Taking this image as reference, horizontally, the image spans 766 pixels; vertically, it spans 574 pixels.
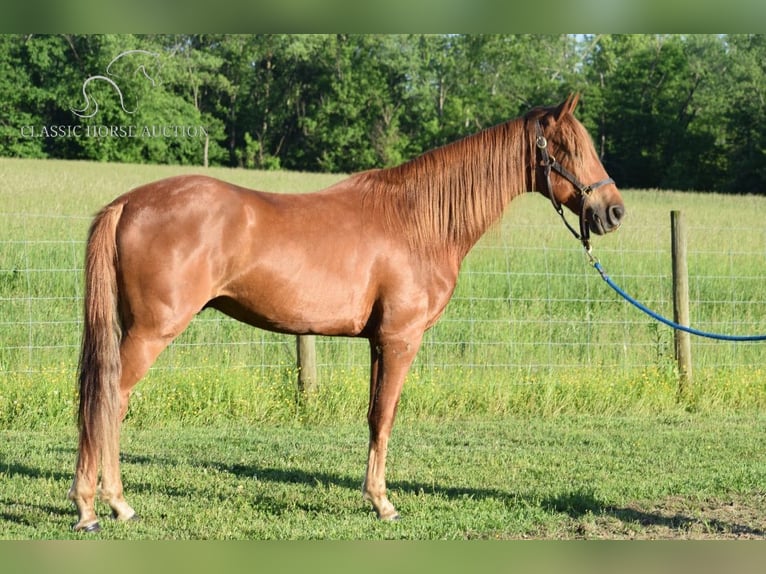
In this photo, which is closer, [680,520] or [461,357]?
[680,520]

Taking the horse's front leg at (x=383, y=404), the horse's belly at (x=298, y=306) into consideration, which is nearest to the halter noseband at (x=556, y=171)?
the horse's front leg at (x=383, y=404)

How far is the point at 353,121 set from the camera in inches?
1544

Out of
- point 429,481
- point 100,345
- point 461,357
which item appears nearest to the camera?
point 100,345

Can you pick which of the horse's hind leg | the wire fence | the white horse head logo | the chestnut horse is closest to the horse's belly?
the chestnut horse

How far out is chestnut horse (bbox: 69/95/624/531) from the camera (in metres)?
4.14

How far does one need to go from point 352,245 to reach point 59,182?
672 inches

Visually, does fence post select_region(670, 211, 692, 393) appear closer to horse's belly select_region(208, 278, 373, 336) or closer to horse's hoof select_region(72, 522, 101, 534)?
horse's belly select_region(208, 278, 373, 336)

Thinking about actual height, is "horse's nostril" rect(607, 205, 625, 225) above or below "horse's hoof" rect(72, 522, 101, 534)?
above

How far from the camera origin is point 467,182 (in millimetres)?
4824

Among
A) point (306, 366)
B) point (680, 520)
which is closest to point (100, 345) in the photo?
point (680, 520)

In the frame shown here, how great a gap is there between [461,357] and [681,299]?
2.49 metres

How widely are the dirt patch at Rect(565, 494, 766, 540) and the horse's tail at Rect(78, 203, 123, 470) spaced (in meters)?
2.55

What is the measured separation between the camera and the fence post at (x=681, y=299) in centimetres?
841

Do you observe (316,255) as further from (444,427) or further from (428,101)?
(428,101)
